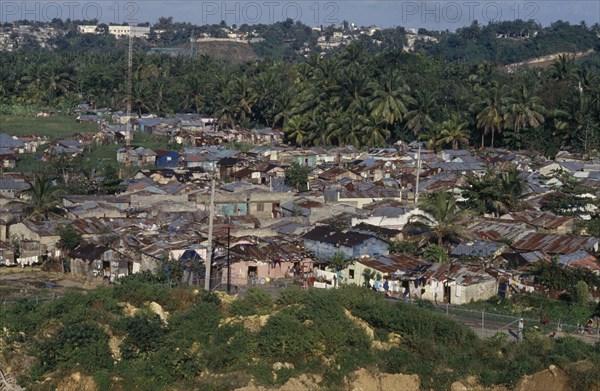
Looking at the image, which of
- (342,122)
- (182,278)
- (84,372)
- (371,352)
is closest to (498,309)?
(371,352)

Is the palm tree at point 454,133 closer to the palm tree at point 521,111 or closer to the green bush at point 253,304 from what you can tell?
the palm tree at point 521,111

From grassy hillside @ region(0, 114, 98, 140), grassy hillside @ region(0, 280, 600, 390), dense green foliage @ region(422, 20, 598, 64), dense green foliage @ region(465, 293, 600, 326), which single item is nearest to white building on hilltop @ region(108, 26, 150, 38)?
dense green foliage @ region(422, 20, 598, 64)

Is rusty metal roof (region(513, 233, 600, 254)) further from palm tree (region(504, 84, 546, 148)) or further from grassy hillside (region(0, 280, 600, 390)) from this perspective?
palm tree (region(504, 84, 546, 148))

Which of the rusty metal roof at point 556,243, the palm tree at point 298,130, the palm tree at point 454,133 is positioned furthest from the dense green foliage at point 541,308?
the palm tree at point 298,130

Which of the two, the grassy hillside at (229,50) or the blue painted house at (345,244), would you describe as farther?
the grassy hillside at (229,50)

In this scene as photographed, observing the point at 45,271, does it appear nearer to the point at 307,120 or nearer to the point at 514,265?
the point at 514,265

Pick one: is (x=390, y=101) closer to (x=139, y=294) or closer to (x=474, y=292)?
(x=474, y=292)

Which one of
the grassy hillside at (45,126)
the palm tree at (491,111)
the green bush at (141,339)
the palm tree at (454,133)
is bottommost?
the green bush at (141,339)
